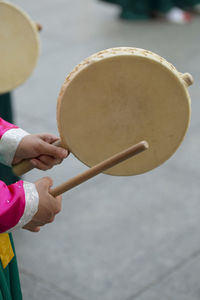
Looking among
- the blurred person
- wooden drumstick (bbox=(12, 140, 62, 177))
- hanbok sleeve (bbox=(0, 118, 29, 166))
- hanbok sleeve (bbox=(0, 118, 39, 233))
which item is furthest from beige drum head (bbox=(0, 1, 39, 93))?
the blurred person

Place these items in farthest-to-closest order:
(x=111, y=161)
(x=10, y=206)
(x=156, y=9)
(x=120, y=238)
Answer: (x=156, y=9) → (x=120, y=238) → (x=10, y=206) → (x=111, y=161)

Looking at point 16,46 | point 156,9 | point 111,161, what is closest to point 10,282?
point 111,161

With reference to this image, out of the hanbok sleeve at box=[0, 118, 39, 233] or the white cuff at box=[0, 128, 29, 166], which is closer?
the hanbok sleeve at box=[0, 118, 39, 233]

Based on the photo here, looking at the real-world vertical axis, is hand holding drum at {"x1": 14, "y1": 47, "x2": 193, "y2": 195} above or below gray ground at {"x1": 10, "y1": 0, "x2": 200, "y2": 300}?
above

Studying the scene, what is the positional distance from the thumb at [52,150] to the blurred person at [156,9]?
217 inches

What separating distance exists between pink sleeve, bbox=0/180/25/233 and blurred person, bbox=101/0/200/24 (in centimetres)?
562

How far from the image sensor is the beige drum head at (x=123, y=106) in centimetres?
122

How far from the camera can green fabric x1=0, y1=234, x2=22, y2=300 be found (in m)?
1.56

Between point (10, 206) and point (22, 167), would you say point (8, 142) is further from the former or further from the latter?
point (10, 206)

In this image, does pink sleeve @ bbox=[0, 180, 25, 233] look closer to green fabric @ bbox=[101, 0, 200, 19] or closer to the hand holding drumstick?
the hand holding drumstick

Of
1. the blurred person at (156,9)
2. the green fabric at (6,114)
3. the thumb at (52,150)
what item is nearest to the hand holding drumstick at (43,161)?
the thumb at (52,150)

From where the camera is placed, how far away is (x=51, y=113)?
421 cm

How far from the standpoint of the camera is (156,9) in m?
6.90

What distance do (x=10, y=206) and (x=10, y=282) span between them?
0.40 metres
